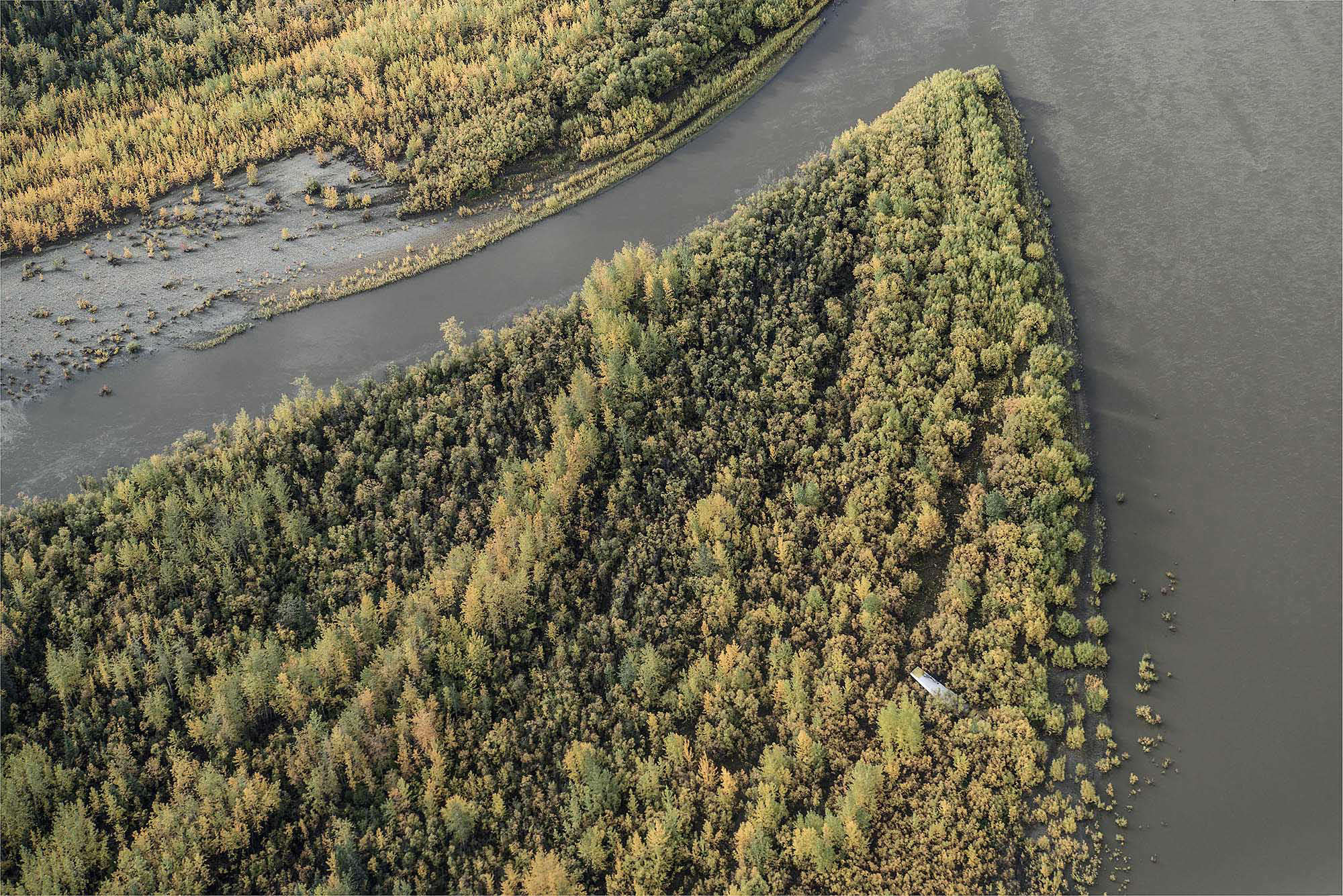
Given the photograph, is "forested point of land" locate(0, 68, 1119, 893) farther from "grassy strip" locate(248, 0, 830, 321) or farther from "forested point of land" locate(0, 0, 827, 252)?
"forested point of land" locate(0, 0, 827, 252)

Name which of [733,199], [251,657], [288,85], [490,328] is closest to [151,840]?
[251,657]

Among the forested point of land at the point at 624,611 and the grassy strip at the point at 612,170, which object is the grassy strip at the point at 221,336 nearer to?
the grassy strip at the point at 612,170

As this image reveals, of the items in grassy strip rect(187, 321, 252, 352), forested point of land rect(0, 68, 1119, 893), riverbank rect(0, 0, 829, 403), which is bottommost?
forested point of land rect(0, 68, 1119, 893)

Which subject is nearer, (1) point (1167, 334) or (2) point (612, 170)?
(1) point (1167, 334)

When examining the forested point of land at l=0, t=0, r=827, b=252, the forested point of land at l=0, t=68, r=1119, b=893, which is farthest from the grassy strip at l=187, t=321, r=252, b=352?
the forested point of land at l=0, t=0, r=827, b=252

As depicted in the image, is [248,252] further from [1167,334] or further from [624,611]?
[1167,334]

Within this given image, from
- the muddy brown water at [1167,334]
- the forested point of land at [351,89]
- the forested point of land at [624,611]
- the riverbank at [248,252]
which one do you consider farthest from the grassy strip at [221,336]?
the forested point of land at [351,89]

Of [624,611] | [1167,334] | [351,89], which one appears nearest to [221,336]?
[351,89]
